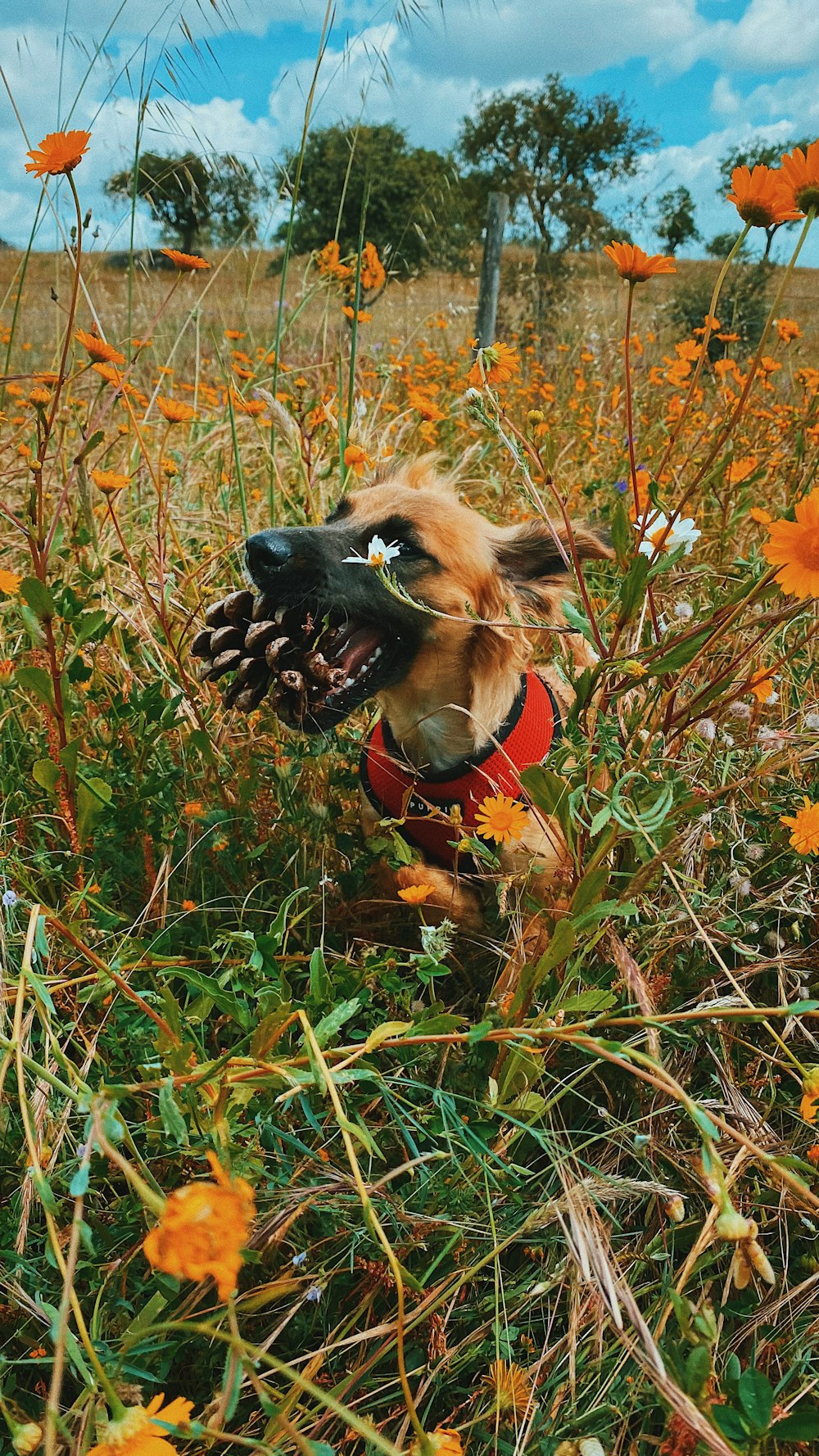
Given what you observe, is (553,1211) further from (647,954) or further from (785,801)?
(785,801)

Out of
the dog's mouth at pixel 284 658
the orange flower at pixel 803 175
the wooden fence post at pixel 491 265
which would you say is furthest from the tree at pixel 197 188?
the wooden fence post at pixel 491 265

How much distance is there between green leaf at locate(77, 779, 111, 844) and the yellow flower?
99 centimetres

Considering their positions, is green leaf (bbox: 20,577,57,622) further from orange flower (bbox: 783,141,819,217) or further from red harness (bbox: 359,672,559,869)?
orange flower (bbox: 783,141,819,217)

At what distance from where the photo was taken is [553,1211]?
1241mm

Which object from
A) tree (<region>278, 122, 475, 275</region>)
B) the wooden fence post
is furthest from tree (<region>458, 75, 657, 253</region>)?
the wooden fence post

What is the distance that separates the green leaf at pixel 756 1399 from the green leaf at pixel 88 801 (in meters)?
1.17

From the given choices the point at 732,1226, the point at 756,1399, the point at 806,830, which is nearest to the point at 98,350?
the point at 806,830

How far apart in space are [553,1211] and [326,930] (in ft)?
2.73

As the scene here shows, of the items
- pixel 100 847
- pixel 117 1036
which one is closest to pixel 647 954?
pixel 117 1036

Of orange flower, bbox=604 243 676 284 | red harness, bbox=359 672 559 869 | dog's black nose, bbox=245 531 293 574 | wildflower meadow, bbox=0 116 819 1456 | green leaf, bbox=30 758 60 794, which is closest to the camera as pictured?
wildflower meadow, bbox=0 116 819 1456

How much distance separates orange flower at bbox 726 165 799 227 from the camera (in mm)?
1156

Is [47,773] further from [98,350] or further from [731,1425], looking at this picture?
[731,1425]

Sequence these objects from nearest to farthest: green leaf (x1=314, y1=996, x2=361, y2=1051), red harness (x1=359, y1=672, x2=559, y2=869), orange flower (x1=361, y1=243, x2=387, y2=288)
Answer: green leaf (x1=314, y1=996, x2=361, y2=1051)
red harness (x1=359, y1=672, x2=559, y2=869)
orange flower (x1=361, y1=243, x2=387, y2=288)

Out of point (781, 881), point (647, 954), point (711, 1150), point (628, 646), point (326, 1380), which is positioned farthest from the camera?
point (628, 646)
